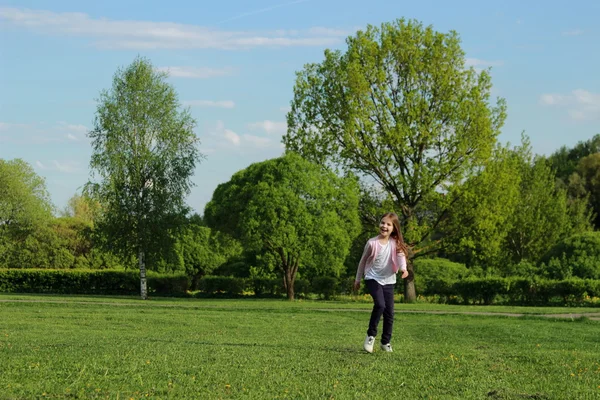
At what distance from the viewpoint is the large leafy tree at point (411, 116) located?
3444 cm

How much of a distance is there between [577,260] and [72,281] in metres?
33.0

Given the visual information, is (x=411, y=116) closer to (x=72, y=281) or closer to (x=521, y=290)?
(x=521, y=290)

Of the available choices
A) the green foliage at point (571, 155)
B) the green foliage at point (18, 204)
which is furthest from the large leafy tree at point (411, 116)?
the green foliage at point (571, 155)

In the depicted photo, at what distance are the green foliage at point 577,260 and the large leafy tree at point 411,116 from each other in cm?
621

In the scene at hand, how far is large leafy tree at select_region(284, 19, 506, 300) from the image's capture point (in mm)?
34438

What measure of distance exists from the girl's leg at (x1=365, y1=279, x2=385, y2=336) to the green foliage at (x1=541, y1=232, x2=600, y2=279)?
2764 cm

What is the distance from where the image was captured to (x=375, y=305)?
1034 centimetres

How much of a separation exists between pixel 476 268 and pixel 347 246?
10.4m

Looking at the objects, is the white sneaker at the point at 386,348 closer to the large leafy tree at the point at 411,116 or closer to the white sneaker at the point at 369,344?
the white sneaker at the point at 369,344

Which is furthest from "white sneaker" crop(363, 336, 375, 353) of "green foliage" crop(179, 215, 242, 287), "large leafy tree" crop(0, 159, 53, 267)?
"large leafy tree" crop(0, 159, 53, 267)

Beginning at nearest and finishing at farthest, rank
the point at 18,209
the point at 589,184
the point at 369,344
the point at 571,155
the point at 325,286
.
Answer: the point at 369,344
the point at 325,286
the point at 18,209
the point at 589,184
the point at 571,155

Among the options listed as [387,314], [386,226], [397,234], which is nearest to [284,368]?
[387,314]

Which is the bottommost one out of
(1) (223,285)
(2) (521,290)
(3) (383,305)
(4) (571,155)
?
(2) (521,290)

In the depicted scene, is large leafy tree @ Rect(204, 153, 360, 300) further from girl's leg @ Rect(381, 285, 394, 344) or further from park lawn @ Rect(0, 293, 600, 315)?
girl's leg @ Rect(381, 285, 394, 344)
